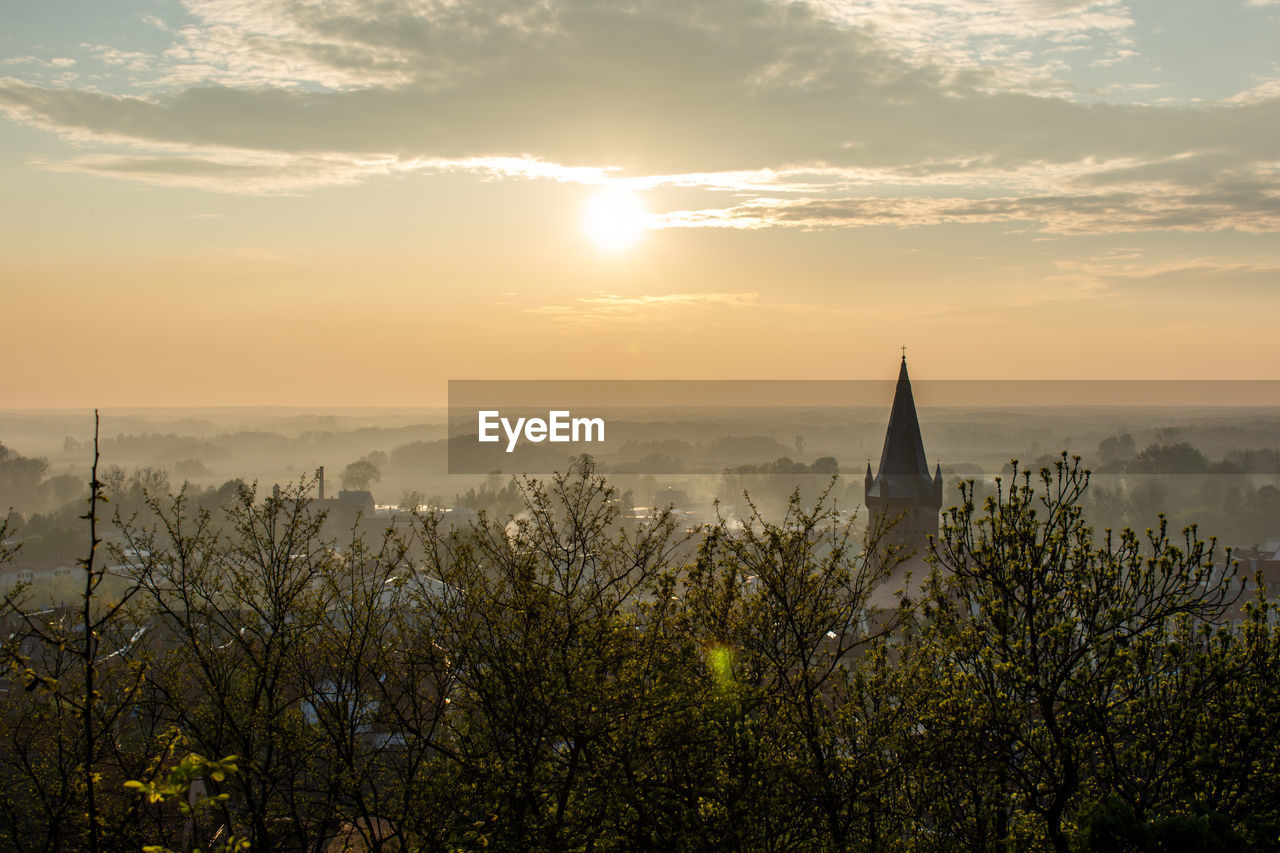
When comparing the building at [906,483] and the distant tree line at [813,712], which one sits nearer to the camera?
the distant tree line at [813,712]

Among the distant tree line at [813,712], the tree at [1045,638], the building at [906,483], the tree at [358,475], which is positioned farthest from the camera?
the tree at [358,475]

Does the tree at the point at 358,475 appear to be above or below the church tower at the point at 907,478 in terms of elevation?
below

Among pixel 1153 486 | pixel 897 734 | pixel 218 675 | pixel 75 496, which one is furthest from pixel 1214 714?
pixel 75 496

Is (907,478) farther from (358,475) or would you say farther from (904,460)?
(358,475)

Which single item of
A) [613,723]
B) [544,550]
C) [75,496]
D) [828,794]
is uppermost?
[544,550]

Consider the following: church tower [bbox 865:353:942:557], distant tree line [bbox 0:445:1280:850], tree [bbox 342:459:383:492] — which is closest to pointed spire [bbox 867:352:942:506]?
church tower [bbox 865:353:942:557]

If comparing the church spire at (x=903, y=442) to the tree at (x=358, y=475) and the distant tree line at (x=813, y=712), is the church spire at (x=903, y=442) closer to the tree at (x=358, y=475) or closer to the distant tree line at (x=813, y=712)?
the distant tree line at (x=813, y=712)

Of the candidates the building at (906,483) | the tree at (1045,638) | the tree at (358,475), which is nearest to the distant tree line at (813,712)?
the tree at (1045,638)

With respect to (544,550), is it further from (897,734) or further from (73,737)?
(73,737)

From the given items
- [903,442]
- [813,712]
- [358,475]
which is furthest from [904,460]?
[358,475]
